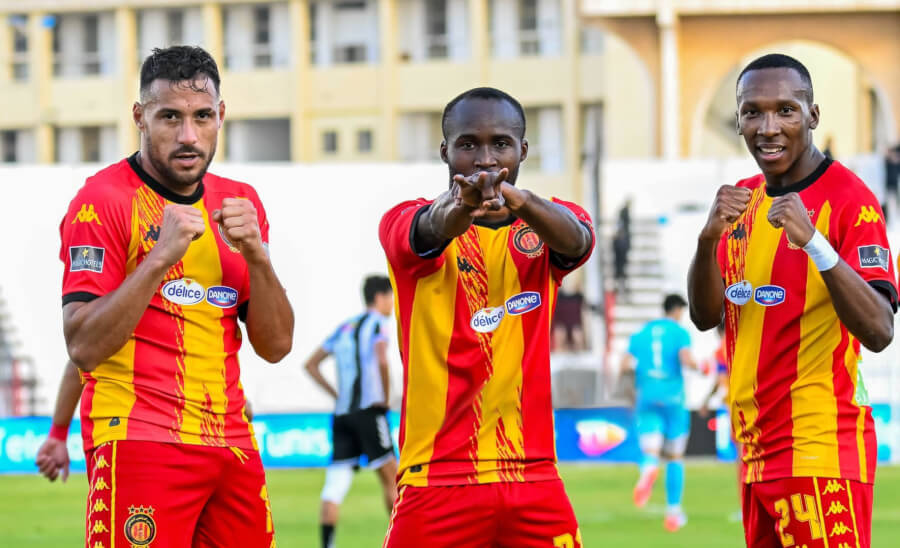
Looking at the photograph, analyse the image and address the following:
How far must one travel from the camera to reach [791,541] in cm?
472

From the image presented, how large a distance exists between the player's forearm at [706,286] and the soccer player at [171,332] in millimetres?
1342

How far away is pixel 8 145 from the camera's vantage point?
1499 inches

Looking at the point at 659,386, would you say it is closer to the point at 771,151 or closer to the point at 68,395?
the point at 771,151

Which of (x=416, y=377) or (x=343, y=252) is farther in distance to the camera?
(x=343, y=252)

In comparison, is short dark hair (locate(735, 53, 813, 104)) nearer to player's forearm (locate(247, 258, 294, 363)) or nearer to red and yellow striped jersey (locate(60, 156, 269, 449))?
player's forearm (locate(247, 258, 294, 363))

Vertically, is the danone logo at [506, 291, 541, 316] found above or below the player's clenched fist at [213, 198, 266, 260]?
below

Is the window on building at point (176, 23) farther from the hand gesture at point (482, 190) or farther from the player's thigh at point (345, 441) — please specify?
the hand gesture at point (482, 190)

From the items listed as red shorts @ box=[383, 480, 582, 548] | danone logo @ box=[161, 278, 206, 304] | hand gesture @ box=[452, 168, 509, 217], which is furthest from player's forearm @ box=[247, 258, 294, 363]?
hand gesture @ box=[452, 168, 509, 217]

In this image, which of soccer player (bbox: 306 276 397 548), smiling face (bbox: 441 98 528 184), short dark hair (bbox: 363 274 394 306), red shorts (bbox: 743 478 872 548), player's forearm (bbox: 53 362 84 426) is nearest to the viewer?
smiling face (bbox: 441 98 528 184)

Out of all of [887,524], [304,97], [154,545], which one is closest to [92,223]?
[154,545]

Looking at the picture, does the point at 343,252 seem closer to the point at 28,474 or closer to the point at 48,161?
the point at 28,474

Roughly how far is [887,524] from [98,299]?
9.05 metres

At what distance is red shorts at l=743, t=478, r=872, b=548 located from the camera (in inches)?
185

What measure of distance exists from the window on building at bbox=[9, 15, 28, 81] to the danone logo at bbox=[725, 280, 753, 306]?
35.3 meters
